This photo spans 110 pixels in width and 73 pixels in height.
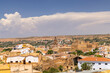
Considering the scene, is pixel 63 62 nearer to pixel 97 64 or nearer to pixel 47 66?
pixel 47 66

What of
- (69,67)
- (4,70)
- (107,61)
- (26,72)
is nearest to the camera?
(26,72)

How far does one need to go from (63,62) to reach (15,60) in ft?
41.4

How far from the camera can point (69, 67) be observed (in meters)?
45.5

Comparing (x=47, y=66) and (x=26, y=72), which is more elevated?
(x=26, y=72)

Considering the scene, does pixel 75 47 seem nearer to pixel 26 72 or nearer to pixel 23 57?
pixel 23 57

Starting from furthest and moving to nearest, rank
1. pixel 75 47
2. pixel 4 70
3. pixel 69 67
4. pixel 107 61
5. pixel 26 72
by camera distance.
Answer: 1. pixel 75 47
2. pixel 69 67
3. pixel 107 61
4. pixel 4 70
5. pixel 26 72

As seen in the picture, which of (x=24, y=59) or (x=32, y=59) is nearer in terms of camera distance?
(x=32, y=59)

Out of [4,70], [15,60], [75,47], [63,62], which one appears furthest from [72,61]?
[75,47]

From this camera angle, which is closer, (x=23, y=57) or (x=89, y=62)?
(x=89, y=62)

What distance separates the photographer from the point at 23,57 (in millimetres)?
46156

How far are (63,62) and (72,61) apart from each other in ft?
8.23

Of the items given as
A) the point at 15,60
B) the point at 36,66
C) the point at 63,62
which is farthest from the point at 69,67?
the point at 15,60

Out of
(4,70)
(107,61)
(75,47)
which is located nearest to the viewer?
(4,70)

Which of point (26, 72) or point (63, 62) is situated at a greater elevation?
point (26, 72)
